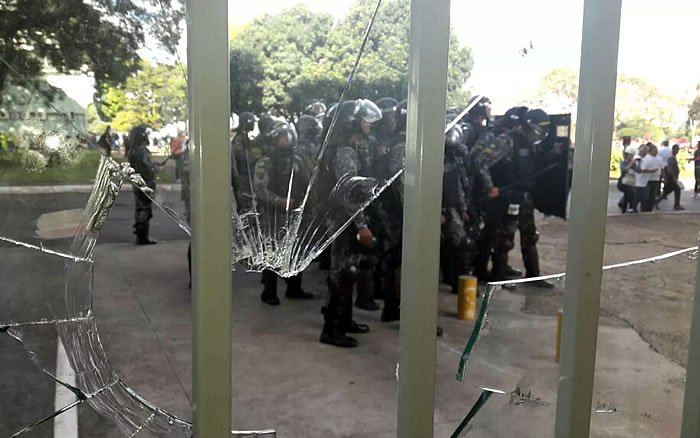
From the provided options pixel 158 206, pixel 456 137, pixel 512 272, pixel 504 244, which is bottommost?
pixel 512 272

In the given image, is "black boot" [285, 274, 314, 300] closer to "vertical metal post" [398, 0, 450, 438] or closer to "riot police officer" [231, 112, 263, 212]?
"riot police officer" [231, 112, 263, 212]

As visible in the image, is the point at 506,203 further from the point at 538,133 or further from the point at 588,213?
the point at 588,213

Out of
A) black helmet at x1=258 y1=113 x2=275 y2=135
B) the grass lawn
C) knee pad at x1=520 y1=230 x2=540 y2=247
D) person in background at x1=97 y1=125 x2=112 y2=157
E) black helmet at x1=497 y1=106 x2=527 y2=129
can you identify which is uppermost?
black helmet at x1=497 y1=106 x2=527 y2=129

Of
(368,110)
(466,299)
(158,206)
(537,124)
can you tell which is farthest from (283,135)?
(537,124)

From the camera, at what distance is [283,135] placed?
1537mm

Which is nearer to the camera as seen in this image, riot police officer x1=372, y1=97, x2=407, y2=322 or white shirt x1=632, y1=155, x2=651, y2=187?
riot police officer x1=372, y1=97, x2=407, y2=322

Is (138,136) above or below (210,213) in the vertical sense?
above

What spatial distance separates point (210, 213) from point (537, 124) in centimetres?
514

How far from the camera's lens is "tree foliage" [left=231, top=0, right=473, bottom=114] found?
0.89 meters

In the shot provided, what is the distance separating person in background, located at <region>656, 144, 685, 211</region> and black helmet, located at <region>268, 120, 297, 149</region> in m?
7.61

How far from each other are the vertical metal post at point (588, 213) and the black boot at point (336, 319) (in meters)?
3.69

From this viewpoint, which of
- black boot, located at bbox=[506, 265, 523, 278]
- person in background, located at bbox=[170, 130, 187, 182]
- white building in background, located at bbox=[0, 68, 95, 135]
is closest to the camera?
person in background, located at bbox=[170, 130, 187, 182]

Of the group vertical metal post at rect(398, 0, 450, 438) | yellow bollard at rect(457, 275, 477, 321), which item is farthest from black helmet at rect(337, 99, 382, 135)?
yellow bollard at rect(457, 275, 477, 321)

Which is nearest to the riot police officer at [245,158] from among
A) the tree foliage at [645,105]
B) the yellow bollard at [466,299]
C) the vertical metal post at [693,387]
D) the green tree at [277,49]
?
the green tree at [277,49]
